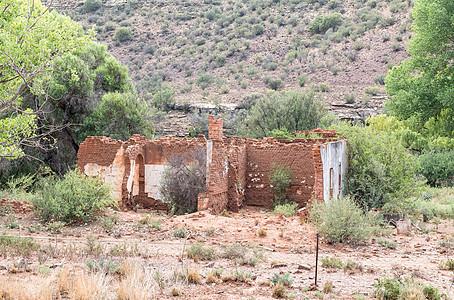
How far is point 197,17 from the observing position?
55125mm

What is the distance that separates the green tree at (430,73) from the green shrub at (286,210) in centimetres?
758

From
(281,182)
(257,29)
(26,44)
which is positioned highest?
→ (257,29)

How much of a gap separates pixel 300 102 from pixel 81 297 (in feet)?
84.2

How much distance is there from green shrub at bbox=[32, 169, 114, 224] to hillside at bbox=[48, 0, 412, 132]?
26541mm

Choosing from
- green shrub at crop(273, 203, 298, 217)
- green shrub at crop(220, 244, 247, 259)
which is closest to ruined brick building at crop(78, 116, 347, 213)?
green shrub at crop(273, 203, 298, 217)

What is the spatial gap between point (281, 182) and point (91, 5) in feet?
164

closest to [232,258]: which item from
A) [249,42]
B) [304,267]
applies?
[304,267]

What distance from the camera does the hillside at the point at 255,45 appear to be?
134 ft

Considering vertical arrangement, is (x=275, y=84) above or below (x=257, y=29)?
below

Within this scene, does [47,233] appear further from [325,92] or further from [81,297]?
[325,92]

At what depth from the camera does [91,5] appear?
5747cm

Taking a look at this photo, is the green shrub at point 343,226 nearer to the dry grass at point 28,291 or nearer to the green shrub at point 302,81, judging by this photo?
the dry grass at point 28,291

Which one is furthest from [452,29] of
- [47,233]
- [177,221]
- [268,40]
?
[268,40]

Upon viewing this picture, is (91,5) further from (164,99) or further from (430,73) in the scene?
(430,73)
